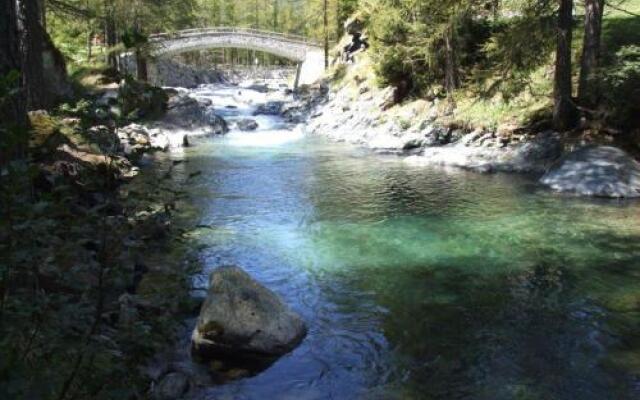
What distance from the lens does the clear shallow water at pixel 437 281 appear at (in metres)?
6.08

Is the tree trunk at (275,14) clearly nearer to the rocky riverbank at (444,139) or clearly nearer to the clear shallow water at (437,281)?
the rocky riverbank at (444,139)

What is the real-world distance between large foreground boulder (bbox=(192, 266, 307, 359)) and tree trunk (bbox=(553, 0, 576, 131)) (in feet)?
45.5

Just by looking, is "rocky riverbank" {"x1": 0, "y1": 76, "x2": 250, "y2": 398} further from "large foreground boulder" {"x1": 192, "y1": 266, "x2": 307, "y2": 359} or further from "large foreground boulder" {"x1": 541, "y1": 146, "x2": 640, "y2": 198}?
"large foreground boulder" {"x1": 541, "y1": 146, "x2": 640, "y2": 198}

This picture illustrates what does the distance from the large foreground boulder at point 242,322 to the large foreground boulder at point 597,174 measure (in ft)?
33.1

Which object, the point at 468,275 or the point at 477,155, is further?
the point at 477,155

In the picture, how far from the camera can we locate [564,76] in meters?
17.5

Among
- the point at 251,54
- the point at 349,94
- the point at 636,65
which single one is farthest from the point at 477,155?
the point at 251,54

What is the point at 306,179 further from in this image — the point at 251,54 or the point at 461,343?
the point at 251,54

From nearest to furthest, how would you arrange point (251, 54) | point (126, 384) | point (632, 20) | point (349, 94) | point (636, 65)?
point (126, 384)
point (636, 65)
point (632, 20)
point (349, 94)
point (251, 54)

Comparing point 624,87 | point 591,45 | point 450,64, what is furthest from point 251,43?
point 624,87

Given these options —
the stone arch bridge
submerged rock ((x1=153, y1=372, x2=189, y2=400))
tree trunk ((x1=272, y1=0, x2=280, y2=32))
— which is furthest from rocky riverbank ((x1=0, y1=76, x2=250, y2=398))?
tree trunk ((x1=272, y1=0, x2=280, y2=32))

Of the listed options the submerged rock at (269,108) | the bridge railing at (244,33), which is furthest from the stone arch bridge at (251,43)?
the submerged rock at (269,108)

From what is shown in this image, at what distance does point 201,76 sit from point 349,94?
126 ft

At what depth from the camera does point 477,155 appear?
747 inches
